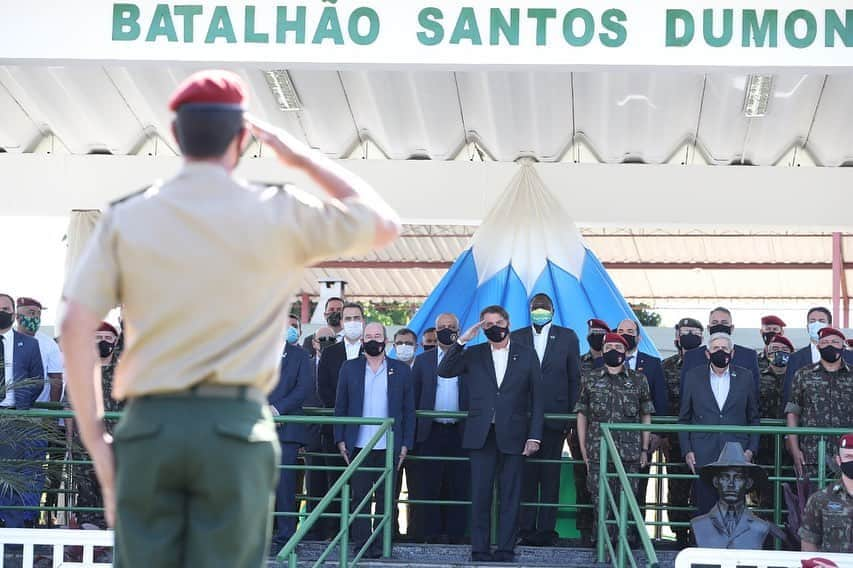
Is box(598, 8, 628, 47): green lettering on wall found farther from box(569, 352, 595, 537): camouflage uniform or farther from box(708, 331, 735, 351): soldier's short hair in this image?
box(569, 352, 595, 537): camouflage uniform

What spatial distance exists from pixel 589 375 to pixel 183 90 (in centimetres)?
622

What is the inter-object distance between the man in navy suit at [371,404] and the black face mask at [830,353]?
2.56 meters

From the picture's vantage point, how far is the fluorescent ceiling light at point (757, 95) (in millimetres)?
11633

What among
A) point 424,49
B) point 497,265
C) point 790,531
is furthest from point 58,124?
point 790,531

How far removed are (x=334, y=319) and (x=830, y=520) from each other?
485 centimetres

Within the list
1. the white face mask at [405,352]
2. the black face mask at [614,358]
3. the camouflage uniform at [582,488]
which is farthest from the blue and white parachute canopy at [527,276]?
the black face mask at [614,358]

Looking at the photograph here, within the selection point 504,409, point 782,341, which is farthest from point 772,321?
point 504,409

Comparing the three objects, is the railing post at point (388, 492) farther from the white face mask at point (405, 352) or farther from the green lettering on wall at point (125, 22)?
the green lettering on wall at point (125, 22)

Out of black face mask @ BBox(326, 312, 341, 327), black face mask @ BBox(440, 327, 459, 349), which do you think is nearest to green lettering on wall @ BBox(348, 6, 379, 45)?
black face mask @ BBox(440, 327, 459, 349)

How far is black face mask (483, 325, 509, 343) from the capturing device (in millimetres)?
8352

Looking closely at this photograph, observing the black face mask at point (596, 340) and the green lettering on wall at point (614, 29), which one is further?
the black face mask at point (596, 340)

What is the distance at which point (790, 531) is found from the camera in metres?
8.10

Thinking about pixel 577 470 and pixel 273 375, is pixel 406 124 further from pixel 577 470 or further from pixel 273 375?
pixel 273 375

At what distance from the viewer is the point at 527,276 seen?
1150cm
